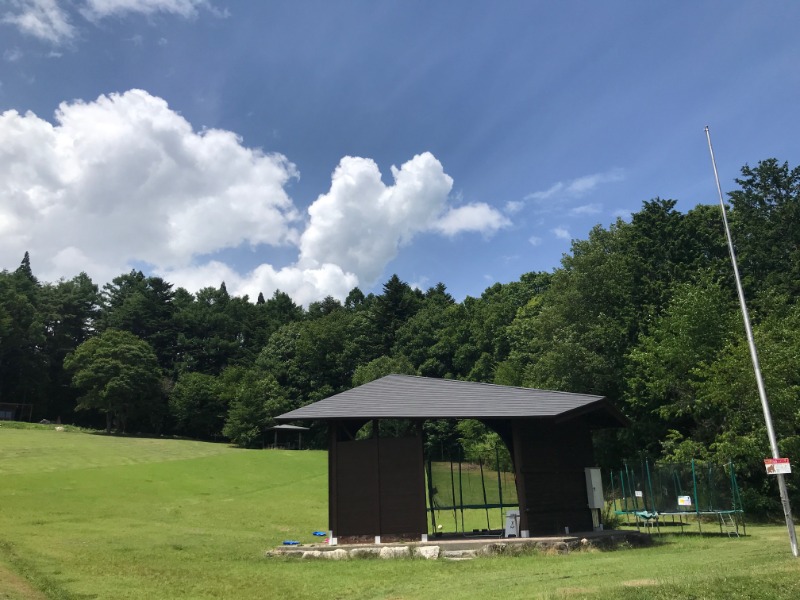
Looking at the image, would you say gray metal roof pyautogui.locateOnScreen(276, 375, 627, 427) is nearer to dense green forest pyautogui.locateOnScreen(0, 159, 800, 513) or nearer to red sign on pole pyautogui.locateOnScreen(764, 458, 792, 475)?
red sign on pole pyautogui.locateOnScreen(764, 458, 792, 475)

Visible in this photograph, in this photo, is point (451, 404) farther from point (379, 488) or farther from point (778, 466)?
point (778, 466)

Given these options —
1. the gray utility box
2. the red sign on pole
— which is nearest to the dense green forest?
the gray utility box

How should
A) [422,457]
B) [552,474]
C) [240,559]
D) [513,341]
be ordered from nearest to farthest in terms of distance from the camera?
[240,559], [422,457], [552,474], [513,341]

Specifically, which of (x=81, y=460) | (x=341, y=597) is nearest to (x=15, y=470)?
(x=81, y=460)

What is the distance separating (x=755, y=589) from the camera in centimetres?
808

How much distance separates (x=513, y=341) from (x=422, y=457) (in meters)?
40.8

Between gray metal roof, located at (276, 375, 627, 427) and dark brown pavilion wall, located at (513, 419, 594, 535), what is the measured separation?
0.76 meters

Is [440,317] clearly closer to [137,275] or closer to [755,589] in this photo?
[137,275]

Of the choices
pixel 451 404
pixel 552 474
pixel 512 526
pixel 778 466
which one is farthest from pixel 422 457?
pixel 778 466

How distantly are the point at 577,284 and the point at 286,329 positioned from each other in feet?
160

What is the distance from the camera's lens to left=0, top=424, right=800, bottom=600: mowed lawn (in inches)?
376

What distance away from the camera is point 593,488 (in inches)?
698

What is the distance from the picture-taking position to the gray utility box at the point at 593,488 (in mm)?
17672

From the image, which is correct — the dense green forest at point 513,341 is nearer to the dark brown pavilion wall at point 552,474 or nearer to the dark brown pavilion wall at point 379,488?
the dark brown pavilion wall at point 552,474
